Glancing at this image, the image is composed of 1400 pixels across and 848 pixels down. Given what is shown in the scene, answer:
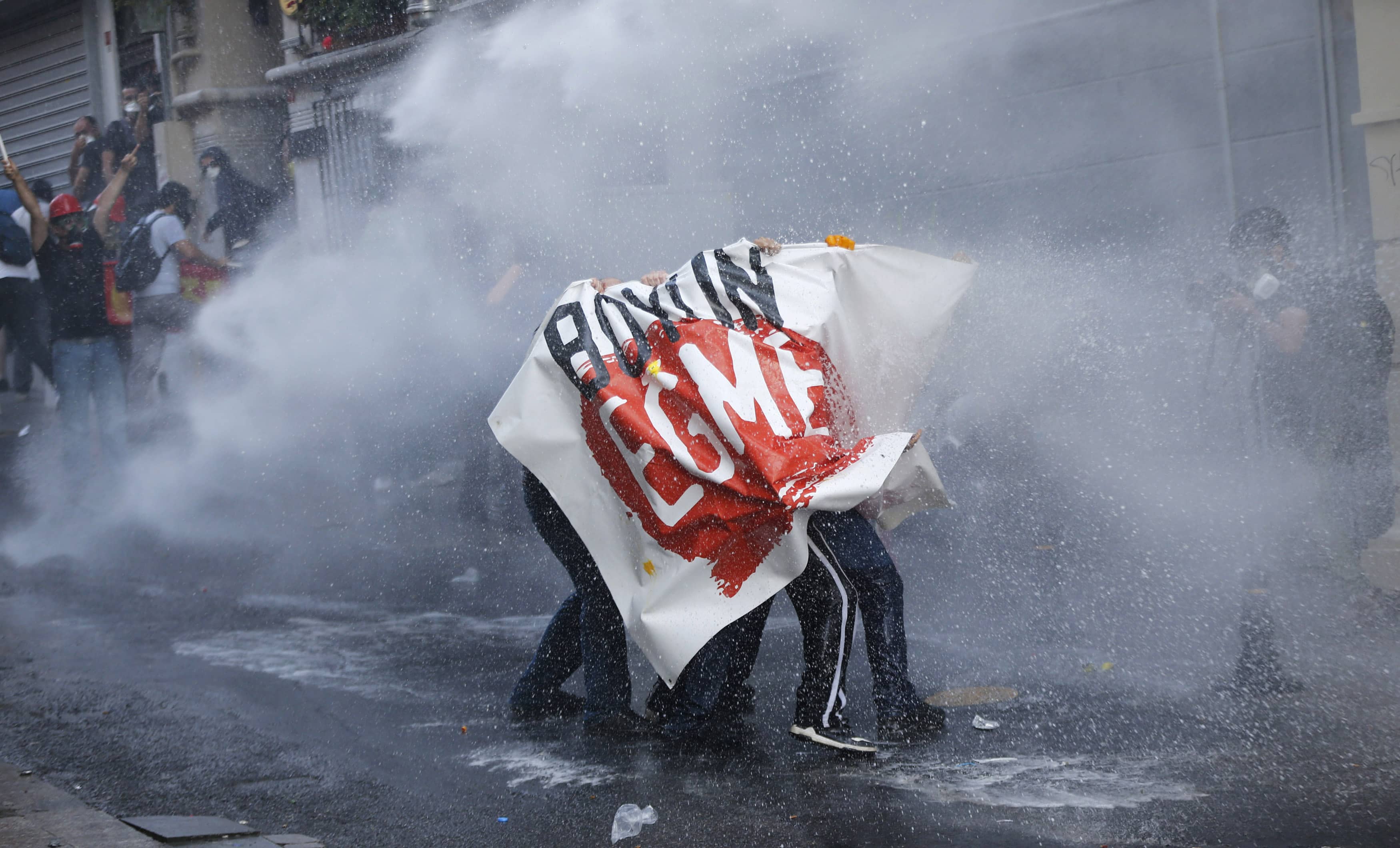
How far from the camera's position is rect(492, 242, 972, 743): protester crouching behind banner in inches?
153

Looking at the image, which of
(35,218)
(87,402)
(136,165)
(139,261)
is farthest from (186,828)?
(136,165)

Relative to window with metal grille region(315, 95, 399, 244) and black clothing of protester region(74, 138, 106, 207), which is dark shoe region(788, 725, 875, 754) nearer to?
window with metal grille region(315, 95, 399, 244)

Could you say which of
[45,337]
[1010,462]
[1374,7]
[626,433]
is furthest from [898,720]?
[45,337]

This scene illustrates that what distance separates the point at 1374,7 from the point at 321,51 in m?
10.3

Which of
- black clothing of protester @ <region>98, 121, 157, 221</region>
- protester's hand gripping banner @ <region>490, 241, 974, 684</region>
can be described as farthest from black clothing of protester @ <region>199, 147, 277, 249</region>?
protester's hand gripping banner @ <region>490, 241, 974, 684</region>

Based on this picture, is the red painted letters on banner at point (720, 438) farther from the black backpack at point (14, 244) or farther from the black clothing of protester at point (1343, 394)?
the black backpack at point (14, 244)

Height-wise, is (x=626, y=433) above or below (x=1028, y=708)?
above

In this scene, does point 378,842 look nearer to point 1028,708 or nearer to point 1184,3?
point 1028,708

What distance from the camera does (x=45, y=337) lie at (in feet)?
38.3

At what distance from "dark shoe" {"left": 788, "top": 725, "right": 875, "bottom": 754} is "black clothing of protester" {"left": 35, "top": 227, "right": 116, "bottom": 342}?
7.65 metres

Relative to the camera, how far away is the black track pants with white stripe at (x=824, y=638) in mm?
3912

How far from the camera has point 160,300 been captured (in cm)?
1062

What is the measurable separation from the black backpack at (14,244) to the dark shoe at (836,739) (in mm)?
9497

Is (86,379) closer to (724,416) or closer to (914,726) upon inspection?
(724,416)
